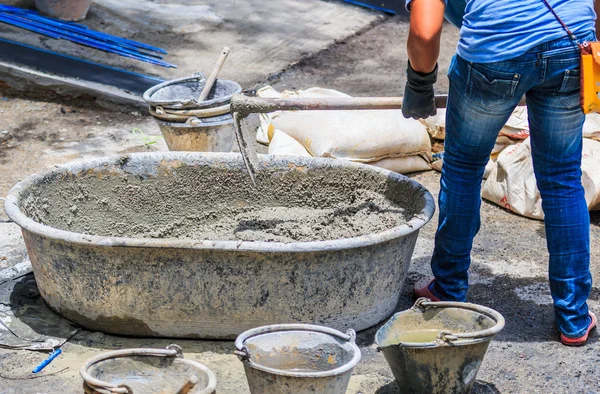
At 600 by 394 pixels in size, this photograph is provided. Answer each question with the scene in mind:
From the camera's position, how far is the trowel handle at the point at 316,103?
12.3ft

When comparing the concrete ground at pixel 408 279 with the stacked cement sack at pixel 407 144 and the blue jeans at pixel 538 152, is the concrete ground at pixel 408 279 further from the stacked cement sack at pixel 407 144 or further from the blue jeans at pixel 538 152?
the blue jeans at pixel 538 152

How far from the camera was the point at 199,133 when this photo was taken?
5.18 metres

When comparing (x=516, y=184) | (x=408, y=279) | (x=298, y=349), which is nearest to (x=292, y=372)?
(x=298, y=349)

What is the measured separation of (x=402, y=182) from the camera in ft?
13.4

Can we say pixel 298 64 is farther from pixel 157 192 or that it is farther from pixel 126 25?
pixel 157 192

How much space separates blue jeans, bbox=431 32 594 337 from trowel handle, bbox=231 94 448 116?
35cm

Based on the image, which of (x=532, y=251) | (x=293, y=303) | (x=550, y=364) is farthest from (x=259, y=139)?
(x=550, y=364)

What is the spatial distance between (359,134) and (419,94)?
1857 millimetres

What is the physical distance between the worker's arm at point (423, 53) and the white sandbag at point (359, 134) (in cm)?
172

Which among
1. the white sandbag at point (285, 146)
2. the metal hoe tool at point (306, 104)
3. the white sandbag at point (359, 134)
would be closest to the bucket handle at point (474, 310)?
the metal hoe tool at point (306, 104)

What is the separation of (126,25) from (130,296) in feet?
16.9

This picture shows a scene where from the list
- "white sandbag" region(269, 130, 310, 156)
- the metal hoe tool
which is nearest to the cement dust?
the metal hoe tool

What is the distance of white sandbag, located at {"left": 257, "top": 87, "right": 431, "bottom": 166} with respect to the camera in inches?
210

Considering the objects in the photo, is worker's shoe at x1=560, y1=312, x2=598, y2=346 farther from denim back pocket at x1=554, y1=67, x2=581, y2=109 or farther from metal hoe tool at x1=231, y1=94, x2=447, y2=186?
metal hoe tool at x1=231, y1=94, x2=447, y2=186
